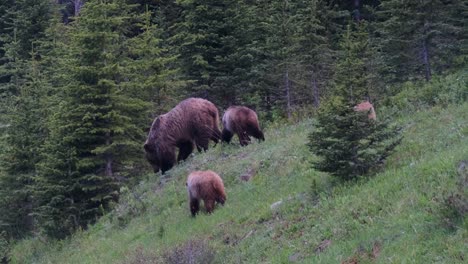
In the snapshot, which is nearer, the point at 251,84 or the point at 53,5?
the point at 251,84

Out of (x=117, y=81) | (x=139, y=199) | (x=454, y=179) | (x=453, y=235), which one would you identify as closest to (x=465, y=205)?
(x=453, y=235)

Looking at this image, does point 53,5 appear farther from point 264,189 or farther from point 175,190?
point 264,189

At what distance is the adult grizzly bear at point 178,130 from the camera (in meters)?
19.2

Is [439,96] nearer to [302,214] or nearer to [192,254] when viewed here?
[302,214]

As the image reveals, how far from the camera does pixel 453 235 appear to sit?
280 inches

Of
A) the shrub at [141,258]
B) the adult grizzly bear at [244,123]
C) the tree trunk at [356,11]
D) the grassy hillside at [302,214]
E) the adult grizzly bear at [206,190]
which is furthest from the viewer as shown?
the tree trunk at [356,11]

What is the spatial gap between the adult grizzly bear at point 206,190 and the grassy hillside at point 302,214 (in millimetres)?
277

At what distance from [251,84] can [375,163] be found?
→ 630 inches

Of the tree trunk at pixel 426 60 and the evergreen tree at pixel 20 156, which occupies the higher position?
the tree trunk at pixel 426 60

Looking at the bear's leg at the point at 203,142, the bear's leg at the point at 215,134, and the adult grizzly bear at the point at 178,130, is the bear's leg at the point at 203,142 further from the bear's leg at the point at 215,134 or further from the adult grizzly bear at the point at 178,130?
the bear's leg at the point at 215,134

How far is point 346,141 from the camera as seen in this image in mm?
10367

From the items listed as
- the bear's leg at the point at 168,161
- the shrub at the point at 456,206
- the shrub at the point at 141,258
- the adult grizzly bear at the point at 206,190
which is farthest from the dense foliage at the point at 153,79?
the shrub at the point at 456,206

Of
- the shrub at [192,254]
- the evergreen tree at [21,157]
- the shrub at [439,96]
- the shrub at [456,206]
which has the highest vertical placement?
the shrub at [456,206]

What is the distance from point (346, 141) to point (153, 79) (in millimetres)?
13813
